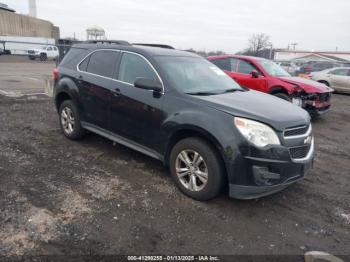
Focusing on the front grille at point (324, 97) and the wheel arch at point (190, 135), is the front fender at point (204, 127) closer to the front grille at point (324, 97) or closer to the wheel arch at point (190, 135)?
the wheel arch at point (190, 135)

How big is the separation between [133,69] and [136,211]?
2118mm

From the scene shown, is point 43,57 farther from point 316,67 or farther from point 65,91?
point 65,91

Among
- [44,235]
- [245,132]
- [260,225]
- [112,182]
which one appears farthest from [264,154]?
[44,235]

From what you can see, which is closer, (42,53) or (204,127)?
(204,127)

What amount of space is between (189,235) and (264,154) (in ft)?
3.80

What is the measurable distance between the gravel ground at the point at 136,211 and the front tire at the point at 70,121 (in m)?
0.33

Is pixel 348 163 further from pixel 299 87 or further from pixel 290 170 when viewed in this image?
pixel 299 87

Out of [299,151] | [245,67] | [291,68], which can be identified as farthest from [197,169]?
[291,68]

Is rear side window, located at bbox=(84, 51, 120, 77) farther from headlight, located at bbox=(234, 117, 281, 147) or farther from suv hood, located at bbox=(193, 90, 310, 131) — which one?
headlight, located at bbox=(234, 117, 281, 147)

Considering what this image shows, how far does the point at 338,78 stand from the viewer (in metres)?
16.1

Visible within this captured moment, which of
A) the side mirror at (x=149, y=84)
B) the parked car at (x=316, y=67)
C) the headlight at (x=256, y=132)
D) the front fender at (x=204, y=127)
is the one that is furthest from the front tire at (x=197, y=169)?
the parked car at (x=316, y=67)

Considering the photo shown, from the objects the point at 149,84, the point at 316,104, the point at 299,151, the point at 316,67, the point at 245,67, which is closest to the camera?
the point at 299,151

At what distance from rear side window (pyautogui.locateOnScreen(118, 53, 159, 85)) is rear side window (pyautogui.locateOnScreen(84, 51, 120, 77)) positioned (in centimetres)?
21

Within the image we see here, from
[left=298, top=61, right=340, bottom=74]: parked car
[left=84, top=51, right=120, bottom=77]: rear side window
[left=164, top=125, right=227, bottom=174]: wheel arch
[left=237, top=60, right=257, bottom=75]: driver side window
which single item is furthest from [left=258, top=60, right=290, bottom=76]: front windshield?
[left=298, top=61, right=340, bottom=74]: parked car
